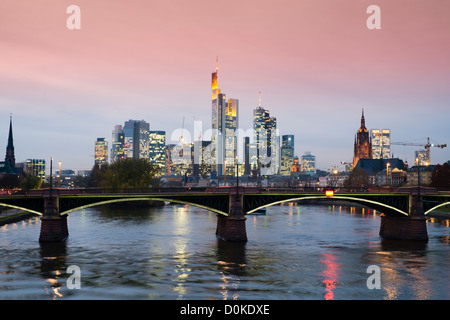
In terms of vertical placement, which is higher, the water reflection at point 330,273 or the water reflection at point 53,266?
the water reflection at point 53,266

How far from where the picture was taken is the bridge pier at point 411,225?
3034 inches

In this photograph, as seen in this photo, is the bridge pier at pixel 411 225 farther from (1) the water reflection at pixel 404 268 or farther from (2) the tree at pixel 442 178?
(2) the tree at pixel 442 178

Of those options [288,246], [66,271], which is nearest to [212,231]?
[288,246]

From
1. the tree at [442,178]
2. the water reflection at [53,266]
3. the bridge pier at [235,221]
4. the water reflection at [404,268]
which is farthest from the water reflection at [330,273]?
the tree at [442,178]

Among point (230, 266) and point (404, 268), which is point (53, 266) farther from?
point (404, 268)

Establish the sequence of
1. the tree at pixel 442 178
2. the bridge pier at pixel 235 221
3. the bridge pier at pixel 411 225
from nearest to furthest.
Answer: the bridge pier at pixel 235 221 → the bridge pier at pixel 411 225 → the tree at pixel 442 178

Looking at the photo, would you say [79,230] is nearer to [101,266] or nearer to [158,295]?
[101,266]

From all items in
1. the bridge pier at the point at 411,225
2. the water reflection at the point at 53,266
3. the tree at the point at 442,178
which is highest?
the tree at the point at 442,178

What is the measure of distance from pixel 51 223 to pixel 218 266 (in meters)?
27.0

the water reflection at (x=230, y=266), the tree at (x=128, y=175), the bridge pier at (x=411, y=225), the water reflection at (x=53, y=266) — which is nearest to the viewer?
the water reflection at (x=53, y=266)

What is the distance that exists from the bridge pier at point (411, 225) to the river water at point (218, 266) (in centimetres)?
259

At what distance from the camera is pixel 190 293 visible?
144ft

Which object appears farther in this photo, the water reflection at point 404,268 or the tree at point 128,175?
the tree at point 128,175
